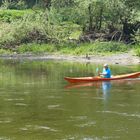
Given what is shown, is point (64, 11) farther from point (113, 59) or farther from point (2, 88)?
point (2, 88)

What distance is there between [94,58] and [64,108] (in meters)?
26.4

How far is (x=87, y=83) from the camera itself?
A: 29.1m

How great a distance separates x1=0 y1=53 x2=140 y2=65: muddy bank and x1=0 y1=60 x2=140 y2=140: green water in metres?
8.60

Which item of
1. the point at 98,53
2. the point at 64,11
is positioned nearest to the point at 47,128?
the point at 98,53

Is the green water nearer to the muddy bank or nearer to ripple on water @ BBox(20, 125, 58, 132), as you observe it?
ripple on water @ BBox(20, 125, 58, 132)

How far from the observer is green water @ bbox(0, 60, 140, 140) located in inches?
611

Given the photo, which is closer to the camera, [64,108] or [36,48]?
[64,108]

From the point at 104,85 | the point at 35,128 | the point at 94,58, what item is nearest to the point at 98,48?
the point at 94,58

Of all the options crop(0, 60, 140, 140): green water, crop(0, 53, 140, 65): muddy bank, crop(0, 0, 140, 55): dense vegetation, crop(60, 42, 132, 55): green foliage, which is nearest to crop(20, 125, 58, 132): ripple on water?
crop(0, 60, 140, 140): green water

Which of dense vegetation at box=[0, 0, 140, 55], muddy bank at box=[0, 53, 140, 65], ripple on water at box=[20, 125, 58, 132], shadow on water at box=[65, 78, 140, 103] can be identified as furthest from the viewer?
dense vegetation at box=[0, 0, 140, 55]

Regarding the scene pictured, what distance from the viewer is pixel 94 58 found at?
152ft

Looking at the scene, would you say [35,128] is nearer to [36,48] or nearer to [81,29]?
[36,48]

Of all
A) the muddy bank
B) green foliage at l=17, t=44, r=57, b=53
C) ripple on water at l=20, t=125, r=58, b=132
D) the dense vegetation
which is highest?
the dense vegetation

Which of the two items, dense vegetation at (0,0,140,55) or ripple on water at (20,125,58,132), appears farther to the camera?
dense vegetation at (0,0,140,55)
